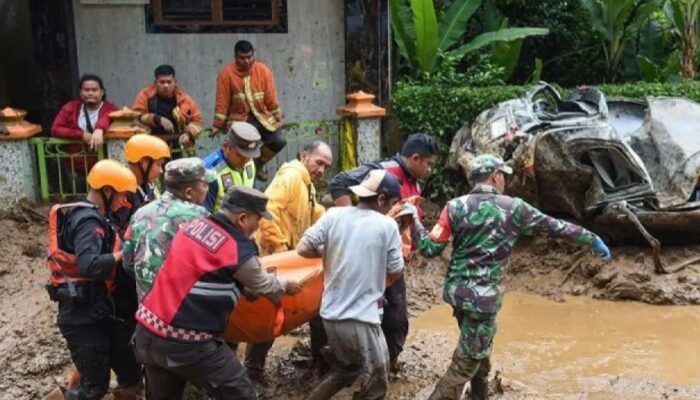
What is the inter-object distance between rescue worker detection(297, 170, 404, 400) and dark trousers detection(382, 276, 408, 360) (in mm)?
684

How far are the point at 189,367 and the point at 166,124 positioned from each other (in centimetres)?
462

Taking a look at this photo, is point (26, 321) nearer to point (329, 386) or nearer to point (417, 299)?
point (329, 386)

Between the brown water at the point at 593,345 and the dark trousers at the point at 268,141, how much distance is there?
264 cm

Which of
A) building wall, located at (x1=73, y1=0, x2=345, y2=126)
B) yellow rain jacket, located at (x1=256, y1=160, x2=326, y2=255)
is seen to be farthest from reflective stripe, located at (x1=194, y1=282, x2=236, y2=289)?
building wall, located at (x1=73, y1=0, x2=345, y2=126)

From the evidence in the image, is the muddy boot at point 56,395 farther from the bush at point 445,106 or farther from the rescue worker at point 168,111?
the bush at point 445,106

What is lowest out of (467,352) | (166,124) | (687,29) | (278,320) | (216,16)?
(467,352)

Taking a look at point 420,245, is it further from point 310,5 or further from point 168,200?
point 310,5

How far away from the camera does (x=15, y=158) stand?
27.3 feet

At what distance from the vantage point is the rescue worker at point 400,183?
542 centimetres

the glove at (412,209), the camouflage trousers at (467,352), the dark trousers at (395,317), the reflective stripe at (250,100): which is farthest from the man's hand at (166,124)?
the camouflage trousers at (467,352)

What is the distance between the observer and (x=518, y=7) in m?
14.4

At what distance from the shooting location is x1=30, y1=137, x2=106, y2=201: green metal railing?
8.28 metres

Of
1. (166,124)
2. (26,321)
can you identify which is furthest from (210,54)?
(26,321)

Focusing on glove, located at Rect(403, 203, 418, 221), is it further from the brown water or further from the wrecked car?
the wrecked car
